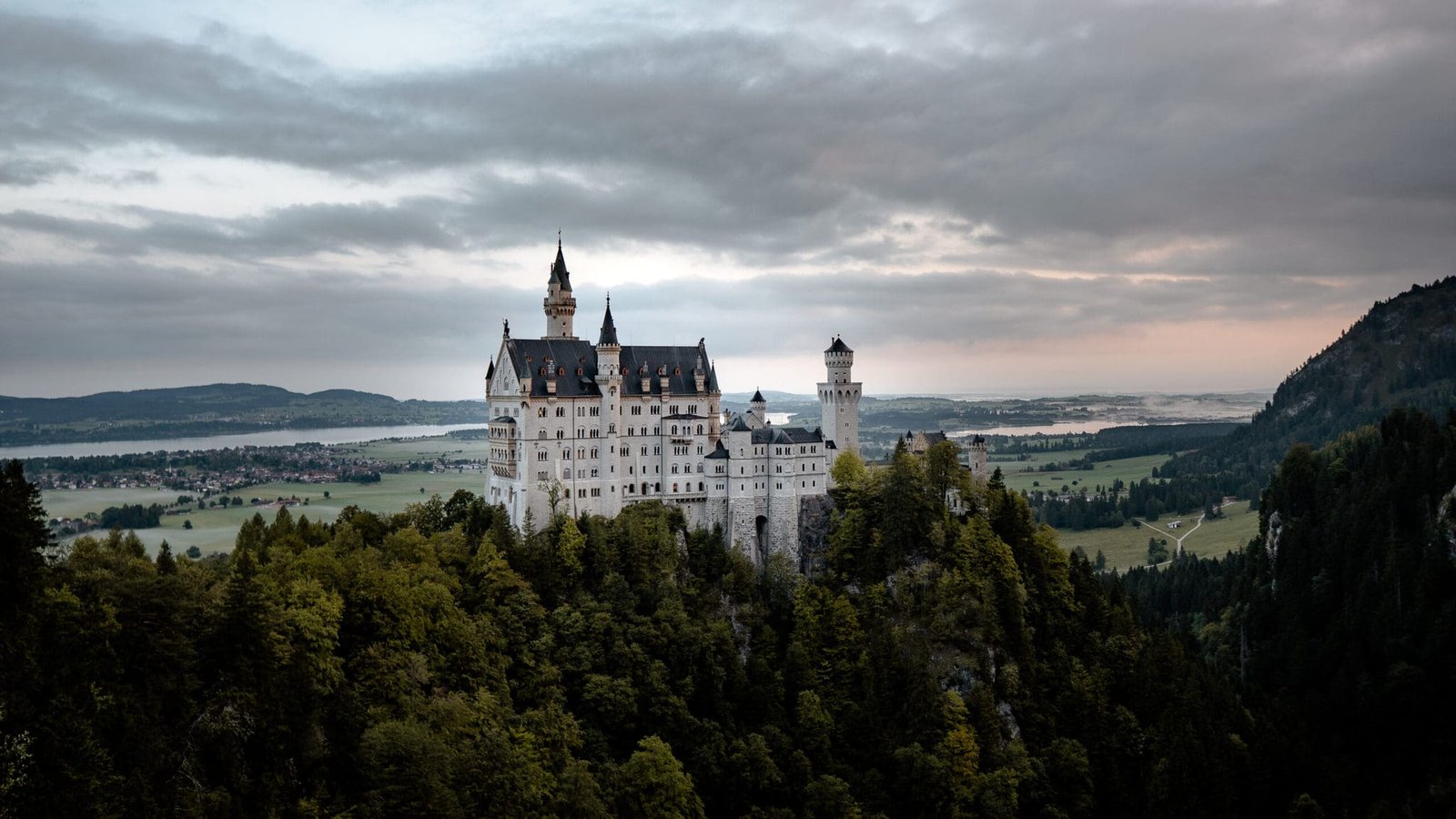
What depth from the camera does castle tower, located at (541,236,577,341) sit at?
8681 cm

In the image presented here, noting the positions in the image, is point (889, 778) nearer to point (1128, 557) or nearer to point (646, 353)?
point (646, 353)

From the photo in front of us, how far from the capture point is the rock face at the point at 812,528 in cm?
8706

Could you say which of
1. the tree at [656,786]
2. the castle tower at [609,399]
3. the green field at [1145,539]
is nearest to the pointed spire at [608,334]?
the castle tower at [609,399]

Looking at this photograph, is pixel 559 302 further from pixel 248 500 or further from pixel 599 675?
pixel 248 500

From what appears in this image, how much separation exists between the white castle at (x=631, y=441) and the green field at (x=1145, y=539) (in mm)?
90346

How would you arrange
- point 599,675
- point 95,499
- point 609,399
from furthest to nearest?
point 95,499 → point 609,399 → point 599,675

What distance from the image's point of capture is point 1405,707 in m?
89.2

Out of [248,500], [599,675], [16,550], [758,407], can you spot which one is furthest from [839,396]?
[248,500]

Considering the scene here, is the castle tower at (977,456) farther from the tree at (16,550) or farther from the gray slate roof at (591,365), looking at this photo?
the tree at (16,550)

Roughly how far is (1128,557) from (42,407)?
18324 cm

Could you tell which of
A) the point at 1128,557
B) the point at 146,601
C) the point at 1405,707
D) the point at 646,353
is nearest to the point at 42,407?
the point at 646,353

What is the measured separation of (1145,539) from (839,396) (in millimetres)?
114090

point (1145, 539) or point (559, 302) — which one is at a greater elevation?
point (559, 302)

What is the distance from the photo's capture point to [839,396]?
93.6 metres
